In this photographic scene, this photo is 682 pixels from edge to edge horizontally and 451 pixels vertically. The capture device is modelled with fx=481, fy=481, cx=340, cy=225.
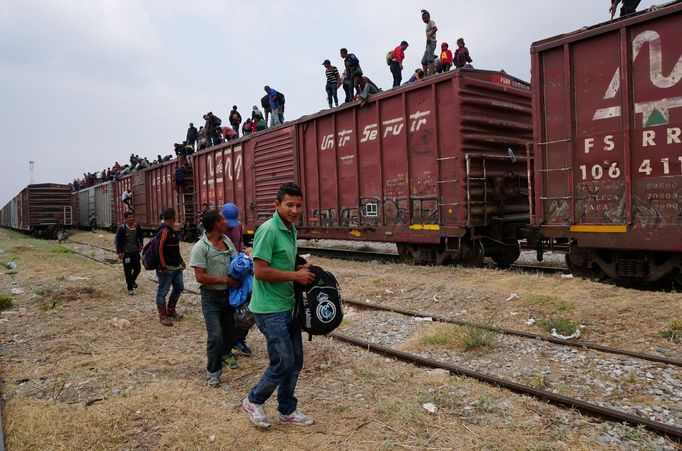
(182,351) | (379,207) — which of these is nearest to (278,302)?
(182,351)

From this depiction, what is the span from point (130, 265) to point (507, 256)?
741 centimetres

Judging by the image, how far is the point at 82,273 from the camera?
37.7 ft

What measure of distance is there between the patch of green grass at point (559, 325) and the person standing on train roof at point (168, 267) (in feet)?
15.3

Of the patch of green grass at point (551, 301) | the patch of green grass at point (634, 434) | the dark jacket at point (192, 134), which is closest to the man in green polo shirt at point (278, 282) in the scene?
the patch of green grass at point (634, 434)

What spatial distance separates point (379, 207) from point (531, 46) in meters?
4.29

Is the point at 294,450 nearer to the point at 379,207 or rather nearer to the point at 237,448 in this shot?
the point at 237,448

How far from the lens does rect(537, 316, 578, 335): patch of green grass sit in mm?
5199

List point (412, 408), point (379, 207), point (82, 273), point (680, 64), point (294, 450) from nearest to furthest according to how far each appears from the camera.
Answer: point (294, 450) → point (412, 408) → point (680, 64) → point (379, 207) → point (82, 273)

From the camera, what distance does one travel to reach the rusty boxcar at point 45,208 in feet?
94.5

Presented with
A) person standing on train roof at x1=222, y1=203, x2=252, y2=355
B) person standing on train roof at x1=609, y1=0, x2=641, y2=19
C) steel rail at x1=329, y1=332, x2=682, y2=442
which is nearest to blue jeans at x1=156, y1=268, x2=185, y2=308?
person standing on train roof at x1=222, y1=203, x2=252, y2=355

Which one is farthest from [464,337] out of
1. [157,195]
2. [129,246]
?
[157,195]

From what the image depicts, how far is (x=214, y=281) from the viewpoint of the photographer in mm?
4234

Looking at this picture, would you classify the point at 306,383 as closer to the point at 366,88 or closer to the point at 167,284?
the point at 167,284

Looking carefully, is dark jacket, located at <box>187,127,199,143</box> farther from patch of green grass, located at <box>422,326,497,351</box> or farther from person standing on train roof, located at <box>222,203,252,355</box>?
patch of green grass, located at <box>422,326,497,351</box>
